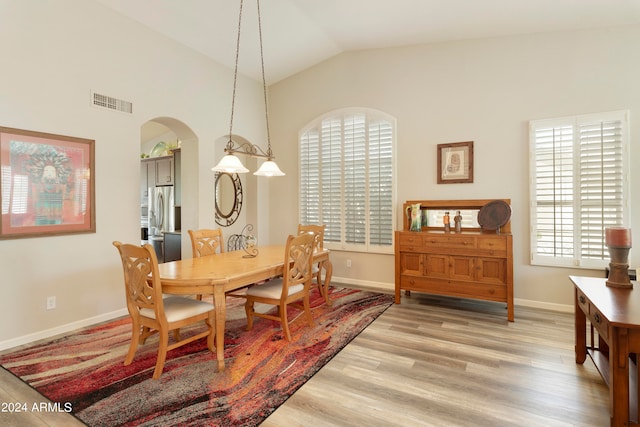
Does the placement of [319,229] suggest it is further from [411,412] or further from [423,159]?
[411,412]

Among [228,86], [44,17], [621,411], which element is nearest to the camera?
[621,411]

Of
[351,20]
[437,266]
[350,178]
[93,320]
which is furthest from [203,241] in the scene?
[351,20]

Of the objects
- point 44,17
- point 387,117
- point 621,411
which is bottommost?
point 621,411

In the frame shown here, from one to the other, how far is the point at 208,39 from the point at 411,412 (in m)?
4.79

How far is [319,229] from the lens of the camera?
4.55 m

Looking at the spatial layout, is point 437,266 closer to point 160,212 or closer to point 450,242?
point 450,242

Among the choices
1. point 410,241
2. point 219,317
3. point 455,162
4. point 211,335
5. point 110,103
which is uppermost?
point 110,103

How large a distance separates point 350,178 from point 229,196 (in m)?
2.33

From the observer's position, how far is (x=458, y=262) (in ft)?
12.9

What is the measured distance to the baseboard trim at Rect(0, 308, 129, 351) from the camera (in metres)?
2.96

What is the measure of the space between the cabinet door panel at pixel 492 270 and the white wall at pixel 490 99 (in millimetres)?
606

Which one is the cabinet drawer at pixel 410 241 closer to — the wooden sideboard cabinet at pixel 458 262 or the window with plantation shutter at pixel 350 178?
the wooden sideboard cabinet at pixel 458 262

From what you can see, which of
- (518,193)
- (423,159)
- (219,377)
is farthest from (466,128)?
(219,377)

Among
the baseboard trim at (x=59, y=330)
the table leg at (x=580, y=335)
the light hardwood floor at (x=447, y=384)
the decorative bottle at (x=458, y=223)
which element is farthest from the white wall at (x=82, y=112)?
the table leg at (x=580, y=335)
